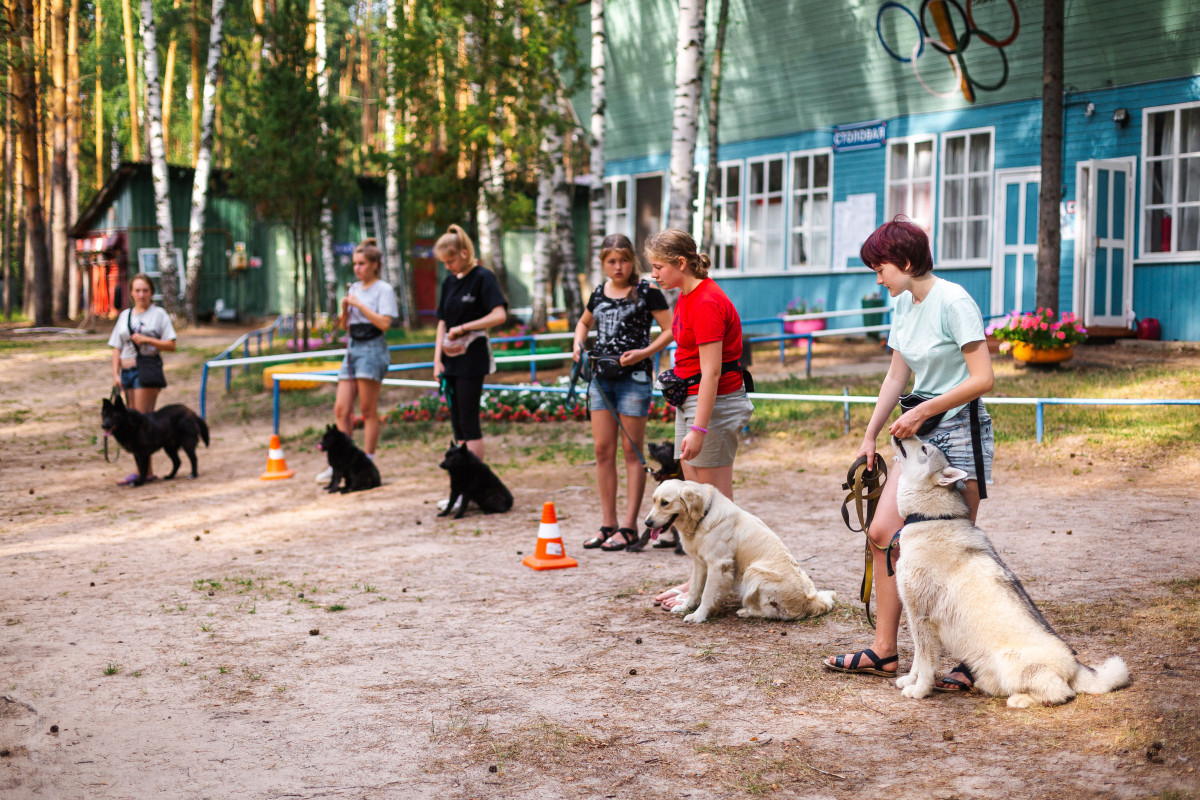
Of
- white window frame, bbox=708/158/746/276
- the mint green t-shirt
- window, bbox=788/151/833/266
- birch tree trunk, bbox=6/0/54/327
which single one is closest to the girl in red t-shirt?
the mint green t-shirt

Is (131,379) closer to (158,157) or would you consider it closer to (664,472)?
(664,472)

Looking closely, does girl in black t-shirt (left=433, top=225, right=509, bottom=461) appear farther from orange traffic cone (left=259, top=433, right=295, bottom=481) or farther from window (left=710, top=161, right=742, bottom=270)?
window (left=710, top=161, right=742, bottom=270)

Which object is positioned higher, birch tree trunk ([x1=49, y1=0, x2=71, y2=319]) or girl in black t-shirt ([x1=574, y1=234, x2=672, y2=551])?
birch tree trunk ([x1=49, y1=0, x2=71, y2=319])

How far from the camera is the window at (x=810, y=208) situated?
2017cm

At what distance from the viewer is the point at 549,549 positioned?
255 inches

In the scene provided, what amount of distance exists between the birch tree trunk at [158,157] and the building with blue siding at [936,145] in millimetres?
10711

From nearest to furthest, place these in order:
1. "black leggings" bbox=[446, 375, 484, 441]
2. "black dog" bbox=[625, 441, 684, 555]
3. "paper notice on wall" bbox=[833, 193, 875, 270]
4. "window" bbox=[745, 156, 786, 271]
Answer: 1. "black dog" bbox=[625, 441, 684, 555]
2. "black leggings" bbox=[446, 375, 484, 441]
3. "paper notice on wall" bbox=[833, 193, 875, 270]
4. "window" bbox=[745, 156, 786, 271]

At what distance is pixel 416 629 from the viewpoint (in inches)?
207

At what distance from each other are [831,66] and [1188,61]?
20.9ft

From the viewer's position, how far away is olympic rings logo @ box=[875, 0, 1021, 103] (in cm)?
1689

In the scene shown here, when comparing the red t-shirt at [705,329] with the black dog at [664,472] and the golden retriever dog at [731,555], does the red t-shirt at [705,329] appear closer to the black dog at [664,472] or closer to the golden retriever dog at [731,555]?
the golden retriever dog at [731,555]

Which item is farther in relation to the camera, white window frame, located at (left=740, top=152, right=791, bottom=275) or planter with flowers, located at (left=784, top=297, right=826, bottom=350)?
white window frame, located at (left=740, top=152, right=791, bottom=275)

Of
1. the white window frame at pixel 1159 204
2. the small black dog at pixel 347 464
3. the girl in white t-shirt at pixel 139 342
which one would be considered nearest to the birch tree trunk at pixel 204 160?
the girl in white t-shirt at pixel 139 342

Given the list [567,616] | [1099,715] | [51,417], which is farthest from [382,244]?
[1099,715]
